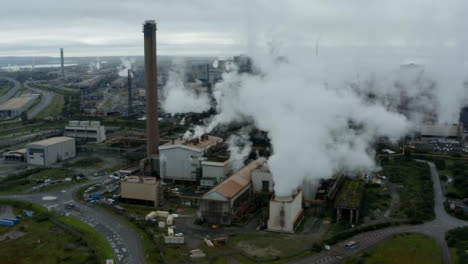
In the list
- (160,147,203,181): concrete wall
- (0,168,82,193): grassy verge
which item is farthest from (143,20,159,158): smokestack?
(0,168,82,193): grassy verge

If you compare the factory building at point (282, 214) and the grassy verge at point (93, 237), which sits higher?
the factory building at point (282, 214)

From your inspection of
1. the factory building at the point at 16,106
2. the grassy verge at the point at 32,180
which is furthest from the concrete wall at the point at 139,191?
A: the factory building at the point at 16,106

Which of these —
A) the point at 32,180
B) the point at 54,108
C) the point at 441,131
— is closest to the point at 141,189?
A: the point at 32,180

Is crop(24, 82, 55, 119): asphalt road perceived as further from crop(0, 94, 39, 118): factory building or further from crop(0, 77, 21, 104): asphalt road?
crop(0, 77, 21, 104): asphalt road

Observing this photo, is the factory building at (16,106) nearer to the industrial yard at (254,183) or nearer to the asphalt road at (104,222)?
the industrial yard at (254,183)

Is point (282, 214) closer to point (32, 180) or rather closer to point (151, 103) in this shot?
point (151, 103)

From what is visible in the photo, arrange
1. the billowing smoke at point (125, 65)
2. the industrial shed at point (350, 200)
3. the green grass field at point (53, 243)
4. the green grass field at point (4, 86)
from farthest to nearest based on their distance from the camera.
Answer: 1. the green grass field at point (4, 86)
2. the billowing smoke at point (125, 65)
3. the industrial shed at point (350, 200)
4. the green grass field at point (53, 243)
